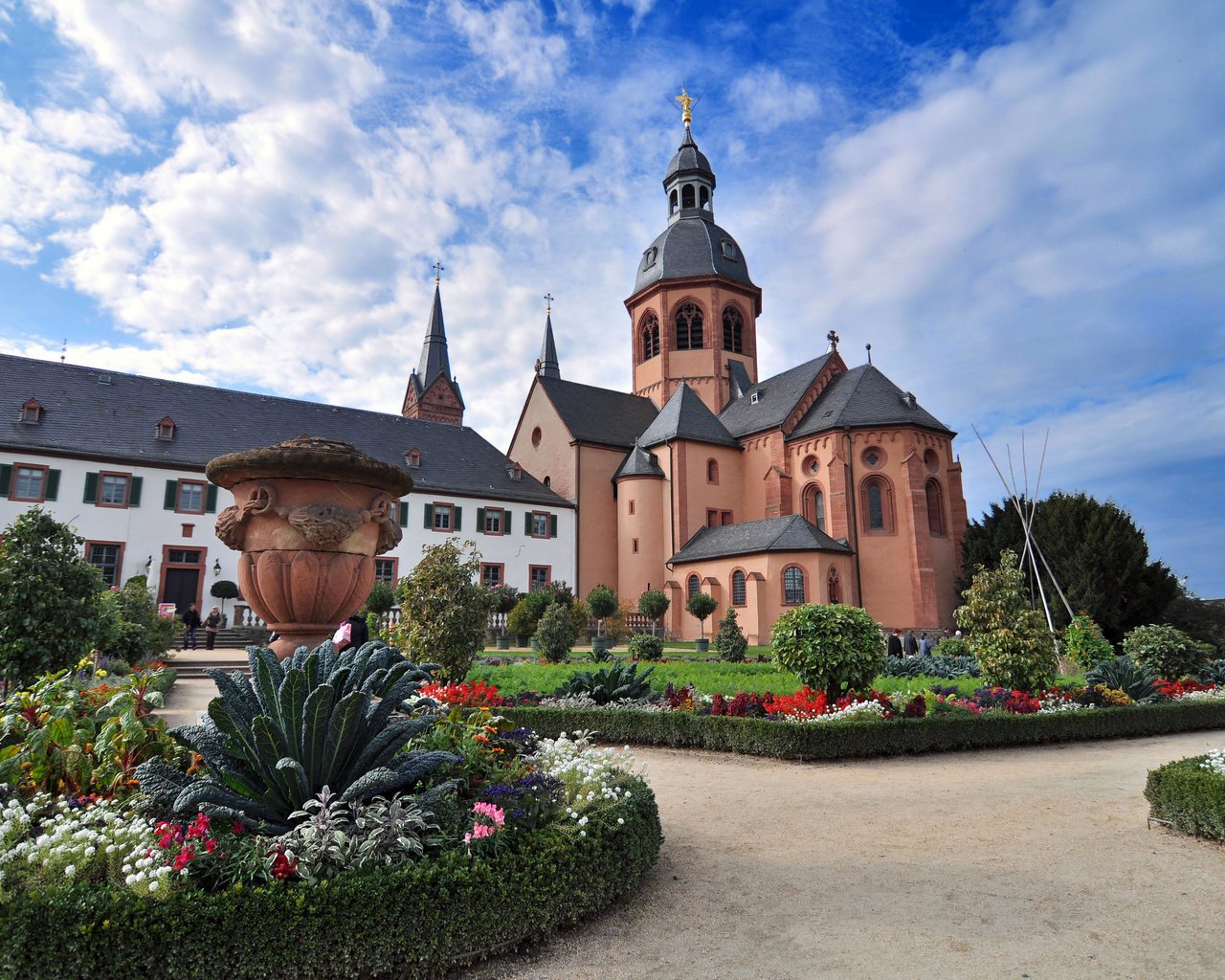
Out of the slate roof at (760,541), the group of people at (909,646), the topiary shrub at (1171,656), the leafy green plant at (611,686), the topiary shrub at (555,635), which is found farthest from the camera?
the slate roof at (760,541)

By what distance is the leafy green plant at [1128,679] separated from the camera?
1269cm

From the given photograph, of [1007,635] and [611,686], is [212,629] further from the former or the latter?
[1007,635]

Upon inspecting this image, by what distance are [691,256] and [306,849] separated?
1729 inches

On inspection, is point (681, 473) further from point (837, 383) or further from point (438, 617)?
point (438, 617)

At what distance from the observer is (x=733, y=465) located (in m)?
38.3

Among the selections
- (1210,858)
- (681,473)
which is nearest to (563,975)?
(1210,858)

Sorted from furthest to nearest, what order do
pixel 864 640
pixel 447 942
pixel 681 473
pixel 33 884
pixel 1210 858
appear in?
pixel 681 473, pixel 864 640, pixel 1210 858, pixel 447 942, pixel 33 884

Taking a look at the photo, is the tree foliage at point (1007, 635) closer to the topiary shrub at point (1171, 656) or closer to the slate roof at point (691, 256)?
the topiary shrub at point (1171, 656)

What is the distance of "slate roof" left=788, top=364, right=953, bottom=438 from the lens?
3362cm

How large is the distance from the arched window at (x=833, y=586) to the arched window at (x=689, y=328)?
1812cm

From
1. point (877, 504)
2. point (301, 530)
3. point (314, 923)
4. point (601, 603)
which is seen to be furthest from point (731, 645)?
point (314, 923)

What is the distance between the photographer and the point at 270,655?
4211 mm

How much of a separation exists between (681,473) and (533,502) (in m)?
7.59

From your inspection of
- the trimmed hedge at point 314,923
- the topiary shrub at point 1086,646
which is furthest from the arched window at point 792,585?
the trimmed hedge at point 314,923
